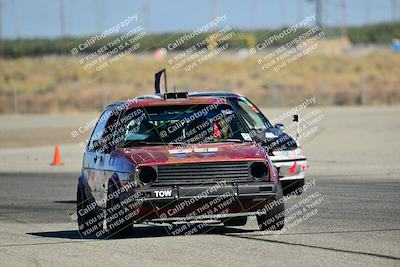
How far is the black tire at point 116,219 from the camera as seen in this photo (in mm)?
12227

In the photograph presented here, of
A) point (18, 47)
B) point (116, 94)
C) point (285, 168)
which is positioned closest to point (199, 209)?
point (285, 168)

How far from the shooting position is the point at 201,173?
12180 millimetres

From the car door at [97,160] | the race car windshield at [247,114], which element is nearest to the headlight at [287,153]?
the race car windshield at [247,114]

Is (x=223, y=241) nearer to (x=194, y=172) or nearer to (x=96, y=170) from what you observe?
(x=194, y=172)

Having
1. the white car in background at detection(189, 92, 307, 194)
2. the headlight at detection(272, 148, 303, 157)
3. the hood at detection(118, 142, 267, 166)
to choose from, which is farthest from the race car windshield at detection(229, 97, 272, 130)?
the hood at detection(118, 142, 267, 166)

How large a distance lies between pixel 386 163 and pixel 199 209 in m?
13.4

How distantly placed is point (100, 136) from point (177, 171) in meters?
2.00

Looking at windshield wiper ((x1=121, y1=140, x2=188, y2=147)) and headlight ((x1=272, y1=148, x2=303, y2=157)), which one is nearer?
windshield wiper ((x1=121, y1=140, x2=188, y2=147))

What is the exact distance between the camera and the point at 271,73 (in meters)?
80.1

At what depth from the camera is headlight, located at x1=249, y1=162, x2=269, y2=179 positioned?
1235 centimetres

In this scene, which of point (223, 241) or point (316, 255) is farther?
point (223, 241)

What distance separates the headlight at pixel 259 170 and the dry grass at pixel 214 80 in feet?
139

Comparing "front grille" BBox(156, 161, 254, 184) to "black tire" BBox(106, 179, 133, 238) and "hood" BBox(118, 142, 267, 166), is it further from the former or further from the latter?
"black tire" BBox(106, 179, 133, 238)

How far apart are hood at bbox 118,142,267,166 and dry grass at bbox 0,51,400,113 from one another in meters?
42.0
